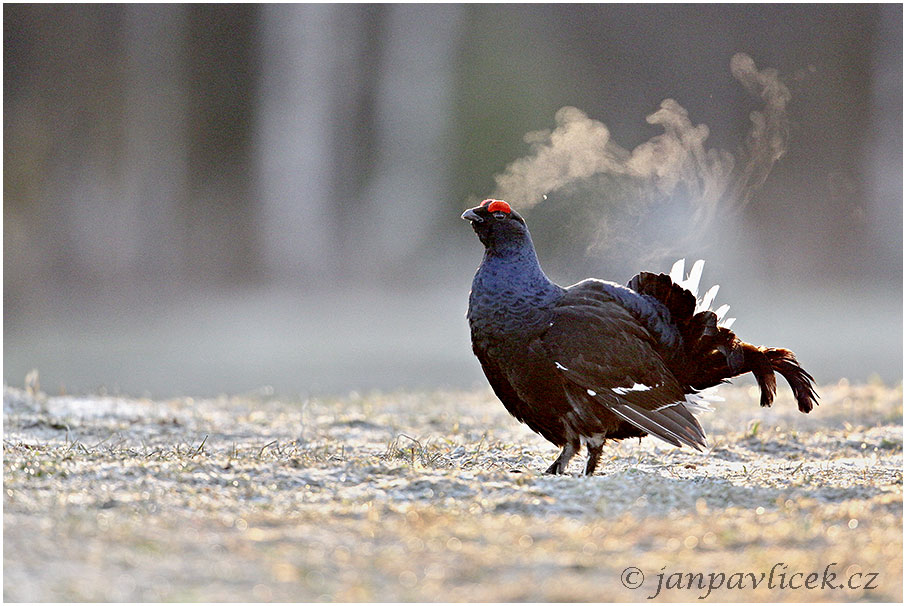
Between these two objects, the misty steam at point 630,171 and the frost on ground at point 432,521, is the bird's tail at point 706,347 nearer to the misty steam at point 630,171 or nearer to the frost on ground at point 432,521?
the frost on ground at point 432,521

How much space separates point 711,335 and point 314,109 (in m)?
16.4

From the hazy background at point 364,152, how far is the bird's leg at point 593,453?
10381 millimetres

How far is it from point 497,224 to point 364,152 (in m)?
16.8

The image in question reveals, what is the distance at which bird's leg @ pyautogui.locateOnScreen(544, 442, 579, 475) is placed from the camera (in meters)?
5.20

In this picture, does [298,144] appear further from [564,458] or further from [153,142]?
[564,458]

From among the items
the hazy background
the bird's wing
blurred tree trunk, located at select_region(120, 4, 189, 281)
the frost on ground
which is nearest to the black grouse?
the bird's wing

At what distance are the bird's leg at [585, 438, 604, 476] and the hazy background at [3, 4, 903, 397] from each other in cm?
1038

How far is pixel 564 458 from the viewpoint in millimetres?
5238

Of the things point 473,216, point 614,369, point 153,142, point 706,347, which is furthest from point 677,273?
point 153,142

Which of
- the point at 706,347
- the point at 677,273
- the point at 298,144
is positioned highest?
the point at 298,144

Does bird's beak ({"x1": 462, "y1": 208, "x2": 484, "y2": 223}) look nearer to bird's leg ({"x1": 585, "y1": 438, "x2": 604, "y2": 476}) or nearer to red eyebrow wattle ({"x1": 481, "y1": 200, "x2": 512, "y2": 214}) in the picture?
red eyebrow wattle ({"x1": 481, "y1": 200, "x2": 512, "y2": 214})

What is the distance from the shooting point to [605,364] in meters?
5.08

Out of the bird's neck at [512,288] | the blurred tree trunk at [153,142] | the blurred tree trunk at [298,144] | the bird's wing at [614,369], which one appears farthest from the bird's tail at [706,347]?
the blurred tree trunk at [153,142]

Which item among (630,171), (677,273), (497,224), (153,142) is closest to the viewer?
(497,224)
